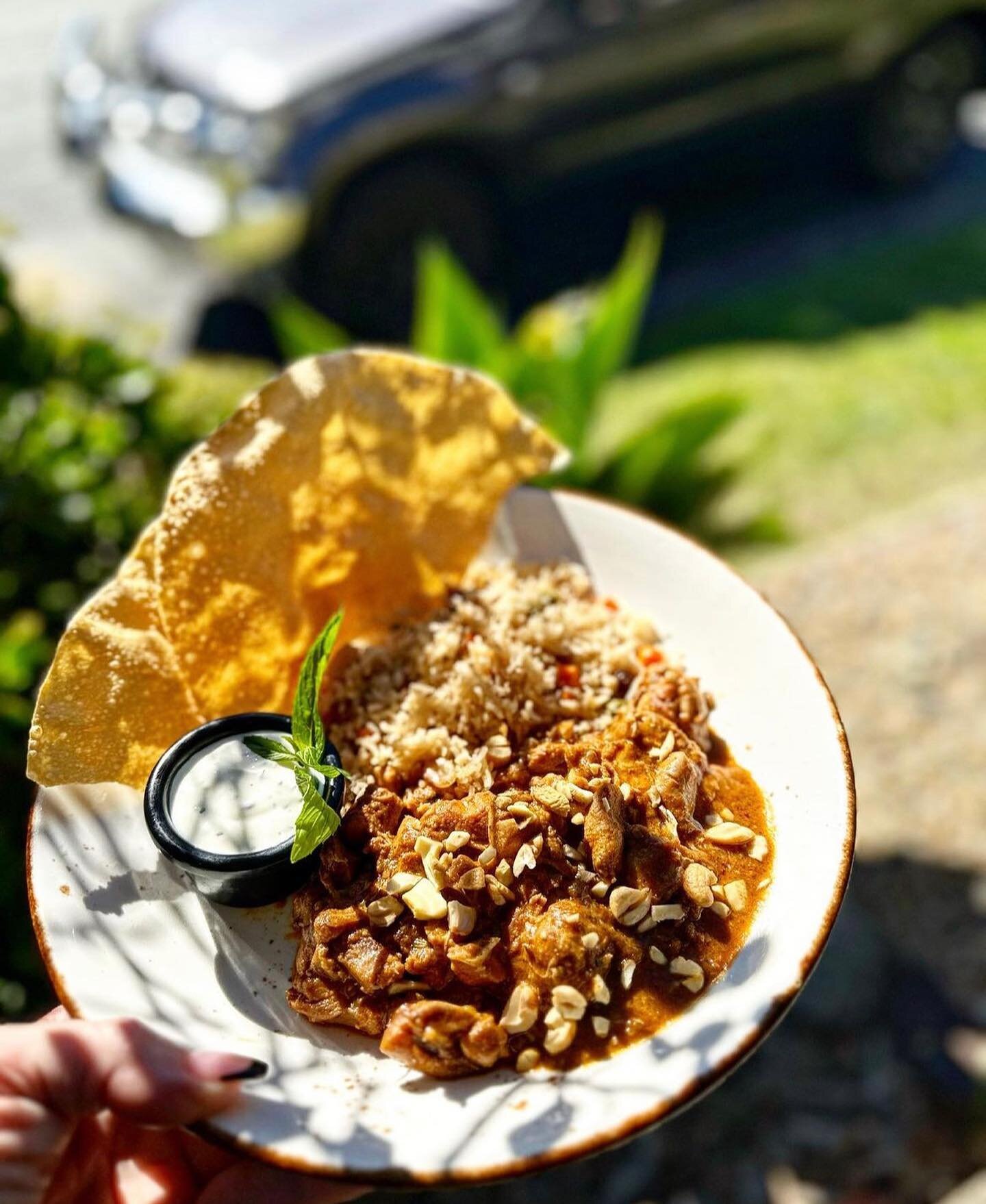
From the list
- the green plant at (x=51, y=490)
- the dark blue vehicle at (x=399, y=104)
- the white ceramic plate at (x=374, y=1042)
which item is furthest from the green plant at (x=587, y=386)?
the white ceramic plate at (x=374, y=1042)

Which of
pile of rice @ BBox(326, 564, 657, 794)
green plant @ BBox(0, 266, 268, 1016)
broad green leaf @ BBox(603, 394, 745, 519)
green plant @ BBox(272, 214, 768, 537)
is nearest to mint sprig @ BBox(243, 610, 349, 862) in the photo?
pile of rice @ BBox(326, 564, 657, 794)

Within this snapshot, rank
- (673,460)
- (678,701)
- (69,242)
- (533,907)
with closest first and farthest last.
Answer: (533,907), (678,701), (673,460), (69,242)

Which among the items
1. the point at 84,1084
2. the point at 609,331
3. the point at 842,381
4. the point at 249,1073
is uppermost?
the point at 84,1084

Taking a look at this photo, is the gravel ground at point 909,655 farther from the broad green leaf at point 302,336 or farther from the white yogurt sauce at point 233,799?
the white yogurt sauce at point 233,799

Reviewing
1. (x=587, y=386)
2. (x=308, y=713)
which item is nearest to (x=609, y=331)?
(x=587, y=386)

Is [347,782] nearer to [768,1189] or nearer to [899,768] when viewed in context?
[768,1189]

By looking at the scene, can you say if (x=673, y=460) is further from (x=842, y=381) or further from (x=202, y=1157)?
(x=202, y=1157)
